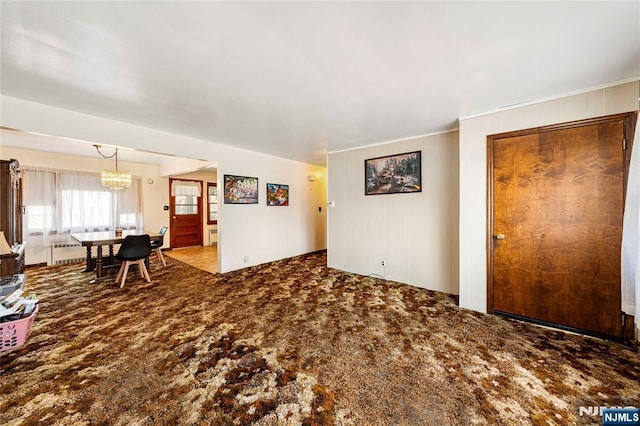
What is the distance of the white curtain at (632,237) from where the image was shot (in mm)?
1747

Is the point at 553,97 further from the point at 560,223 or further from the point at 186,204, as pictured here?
the point at 186,204

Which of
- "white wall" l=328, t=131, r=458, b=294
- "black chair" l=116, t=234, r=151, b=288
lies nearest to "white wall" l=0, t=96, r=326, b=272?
"black chair" l=116, t=234, r=151, b=288

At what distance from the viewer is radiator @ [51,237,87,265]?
16.1ft

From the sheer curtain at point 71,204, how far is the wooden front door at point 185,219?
91 centimetres

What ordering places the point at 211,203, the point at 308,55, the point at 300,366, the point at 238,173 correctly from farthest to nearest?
the point at 211,203 → the point at 238,173 → the point at 300,366 → the point at 308,55

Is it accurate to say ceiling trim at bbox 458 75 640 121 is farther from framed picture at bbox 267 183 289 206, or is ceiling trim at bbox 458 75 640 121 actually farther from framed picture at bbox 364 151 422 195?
framed picture at bbox 267 183 289 206

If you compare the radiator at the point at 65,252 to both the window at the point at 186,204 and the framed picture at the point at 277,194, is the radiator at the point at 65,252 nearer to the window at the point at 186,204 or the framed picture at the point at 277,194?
the window at the point at 186,204

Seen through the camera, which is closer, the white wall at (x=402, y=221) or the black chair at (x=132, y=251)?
the white wall at (x=402, y=221)

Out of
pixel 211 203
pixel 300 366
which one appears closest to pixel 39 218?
pixel 211 203

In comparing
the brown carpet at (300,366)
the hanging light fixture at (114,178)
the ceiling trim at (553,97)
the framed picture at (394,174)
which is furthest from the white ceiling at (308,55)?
the hanging light fixture at (114,178)

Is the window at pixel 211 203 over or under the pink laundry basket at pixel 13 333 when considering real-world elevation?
over

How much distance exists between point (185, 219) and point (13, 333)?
567cm

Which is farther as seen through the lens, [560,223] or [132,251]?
[132,251]

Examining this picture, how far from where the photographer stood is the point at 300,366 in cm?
178
